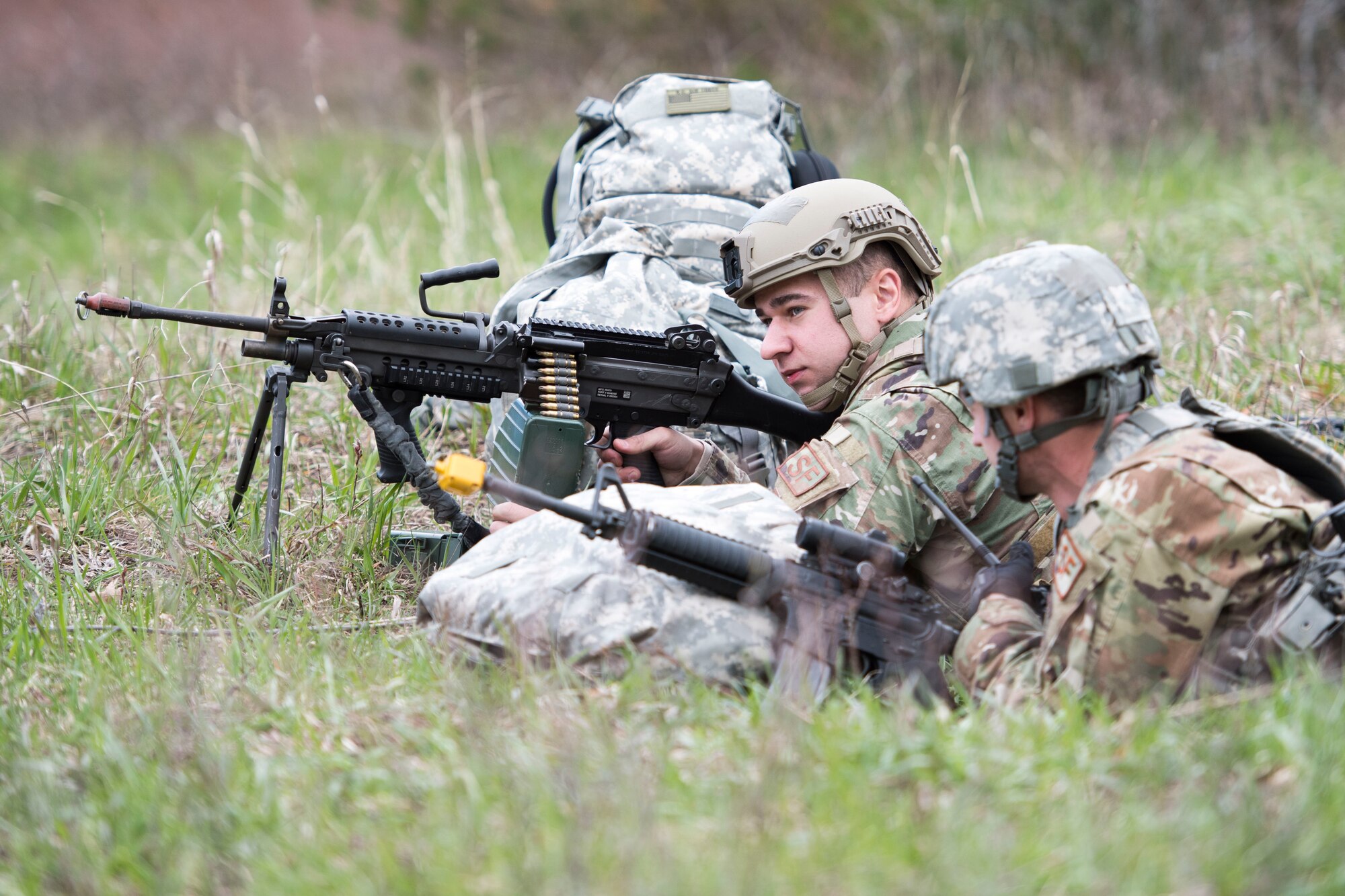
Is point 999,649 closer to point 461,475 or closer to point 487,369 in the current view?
point 461,475

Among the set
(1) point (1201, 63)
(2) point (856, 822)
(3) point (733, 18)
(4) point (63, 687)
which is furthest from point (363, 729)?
(3) point (733, 18)

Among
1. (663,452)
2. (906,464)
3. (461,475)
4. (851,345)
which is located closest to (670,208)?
(663,452)

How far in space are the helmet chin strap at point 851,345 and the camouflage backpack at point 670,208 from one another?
22.0 inches

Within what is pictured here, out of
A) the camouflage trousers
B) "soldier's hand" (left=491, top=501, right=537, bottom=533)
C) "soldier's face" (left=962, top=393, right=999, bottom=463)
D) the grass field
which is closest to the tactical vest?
the grass field

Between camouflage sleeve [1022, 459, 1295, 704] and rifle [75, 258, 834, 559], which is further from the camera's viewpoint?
rifle [75, 258, 834, 559]

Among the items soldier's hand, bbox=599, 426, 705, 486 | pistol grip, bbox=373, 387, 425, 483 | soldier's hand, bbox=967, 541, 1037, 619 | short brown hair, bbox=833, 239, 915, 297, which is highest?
short brown hair, bbox=833, 239, 915, 297

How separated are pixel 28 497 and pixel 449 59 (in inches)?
528

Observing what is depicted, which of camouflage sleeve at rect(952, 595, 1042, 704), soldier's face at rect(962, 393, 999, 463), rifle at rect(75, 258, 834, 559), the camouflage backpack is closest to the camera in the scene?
camouflage sleeve at rect(952, 595, 1042, 704)

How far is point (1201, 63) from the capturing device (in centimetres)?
1107

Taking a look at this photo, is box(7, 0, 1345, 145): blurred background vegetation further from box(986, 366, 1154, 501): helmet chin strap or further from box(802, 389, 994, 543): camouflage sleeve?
box(986, 366, 1154, 501): helmet chin strap

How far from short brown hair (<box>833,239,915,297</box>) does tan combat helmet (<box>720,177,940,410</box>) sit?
0.9 inches

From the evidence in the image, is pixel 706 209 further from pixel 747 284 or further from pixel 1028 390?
pixel 1028 390

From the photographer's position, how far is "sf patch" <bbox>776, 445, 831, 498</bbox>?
12.3ft

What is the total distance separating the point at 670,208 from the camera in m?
5.16
